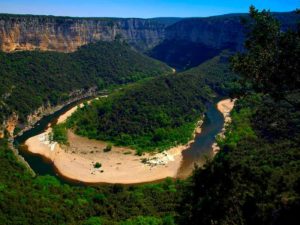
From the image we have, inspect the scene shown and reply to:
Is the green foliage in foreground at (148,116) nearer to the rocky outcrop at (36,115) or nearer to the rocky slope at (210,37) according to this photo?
the rocky outcrop at (36,115)

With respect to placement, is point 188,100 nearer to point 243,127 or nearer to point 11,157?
point 243,127

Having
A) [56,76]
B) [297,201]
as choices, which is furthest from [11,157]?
[56,76]

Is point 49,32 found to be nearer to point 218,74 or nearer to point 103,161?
point 218,74

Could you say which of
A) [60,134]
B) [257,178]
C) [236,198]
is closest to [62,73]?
[60,134]

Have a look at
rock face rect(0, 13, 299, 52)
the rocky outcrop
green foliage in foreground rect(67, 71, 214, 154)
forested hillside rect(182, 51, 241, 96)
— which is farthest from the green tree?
rock face rect(0, 13, 299, 52)

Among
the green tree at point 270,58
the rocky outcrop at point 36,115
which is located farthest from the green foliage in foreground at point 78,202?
the rocky outcrop at point 36,115
